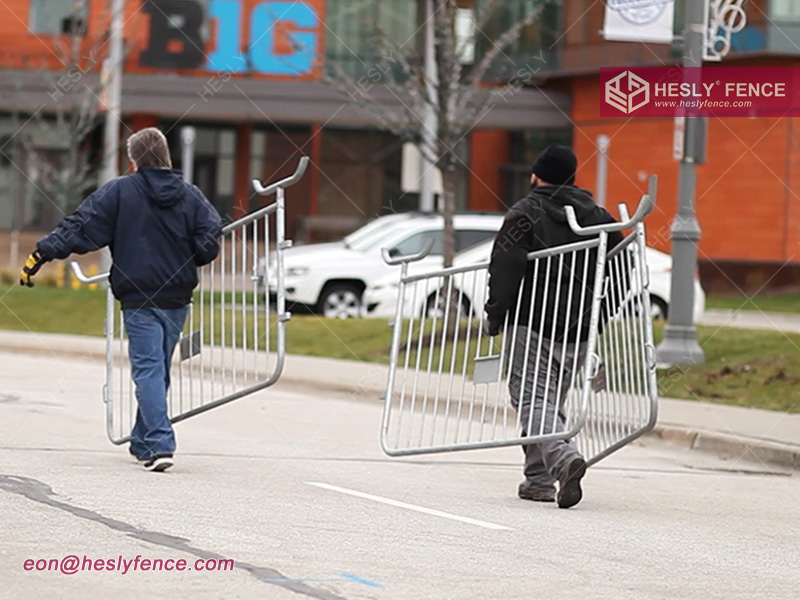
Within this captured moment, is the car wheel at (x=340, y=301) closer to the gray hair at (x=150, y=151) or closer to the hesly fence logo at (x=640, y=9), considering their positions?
the hesly fence logo at (x=640, y=9)

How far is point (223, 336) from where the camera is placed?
10266 millimetres

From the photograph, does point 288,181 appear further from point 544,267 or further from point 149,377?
point 544,267

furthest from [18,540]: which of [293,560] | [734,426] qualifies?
[734,426]

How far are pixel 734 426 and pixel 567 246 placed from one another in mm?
4872

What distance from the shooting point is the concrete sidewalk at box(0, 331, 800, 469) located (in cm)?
1204

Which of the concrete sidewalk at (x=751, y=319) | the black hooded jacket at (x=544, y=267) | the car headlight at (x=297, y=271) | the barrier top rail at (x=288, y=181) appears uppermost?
the barrier top rail at (x=288, y=181)

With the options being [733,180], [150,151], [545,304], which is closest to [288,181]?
[150,151]

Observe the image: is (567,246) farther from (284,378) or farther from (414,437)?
(284,378)

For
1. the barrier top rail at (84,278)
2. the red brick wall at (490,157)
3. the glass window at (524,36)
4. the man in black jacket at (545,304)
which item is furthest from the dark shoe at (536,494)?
the red brick wall at (490,157)

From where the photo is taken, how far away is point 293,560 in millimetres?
6426

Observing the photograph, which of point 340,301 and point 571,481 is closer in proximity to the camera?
Result: point 571,481

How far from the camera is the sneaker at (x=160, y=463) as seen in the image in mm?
9117

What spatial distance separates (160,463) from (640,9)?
31.1 feet

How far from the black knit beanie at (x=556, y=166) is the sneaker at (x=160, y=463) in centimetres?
265
